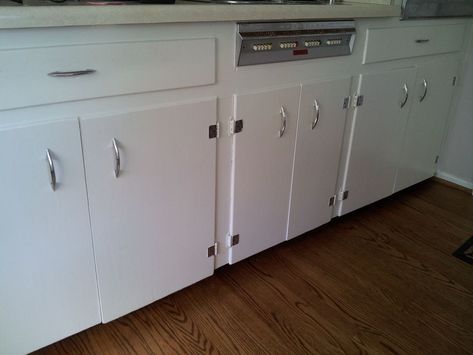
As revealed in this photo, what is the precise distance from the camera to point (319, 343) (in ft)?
4.79

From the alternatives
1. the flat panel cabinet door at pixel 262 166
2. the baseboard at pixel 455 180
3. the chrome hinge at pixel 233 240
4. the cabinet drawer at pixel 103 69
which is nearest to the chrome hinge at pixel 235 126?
the flat panel cabinet door at pixel 262 166

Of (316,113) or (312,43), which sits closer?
(312,43)

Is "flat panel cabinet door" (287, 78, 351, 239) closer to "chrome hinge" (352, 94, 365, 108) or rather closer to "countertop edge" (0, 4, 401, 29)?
"chrome hinge" (352, 94, 365, 108)

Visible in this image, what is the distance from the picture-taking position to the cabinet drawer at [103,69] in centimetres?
100

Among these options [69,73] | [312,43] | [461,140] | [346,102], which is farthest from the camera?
[461,140]

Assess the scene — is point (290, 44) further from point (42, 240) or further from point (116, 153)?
point (42, 240)

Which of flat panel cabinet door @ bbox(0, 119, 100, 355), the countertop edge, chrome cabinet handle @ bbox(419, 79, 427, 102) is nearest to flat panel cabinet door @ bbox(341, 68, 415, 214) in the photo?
chrome cabinet handle @ bbox(419, 79, 427, 102)

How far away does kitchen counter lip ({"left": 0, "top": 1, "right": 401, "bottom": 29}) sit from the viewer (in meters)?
0.95

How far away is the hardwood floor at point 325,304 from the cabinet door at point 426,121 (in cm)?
38

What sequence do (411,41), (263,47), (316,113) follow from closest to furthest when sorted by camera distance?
(263,47)
(316,113)
(411,41)

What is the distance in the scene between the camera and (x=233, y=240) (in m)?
1.63

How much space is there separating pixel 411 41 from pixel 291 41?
779mm

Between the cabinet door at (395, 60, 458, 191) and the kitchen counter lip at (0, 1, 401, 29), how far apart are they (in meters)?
0.76

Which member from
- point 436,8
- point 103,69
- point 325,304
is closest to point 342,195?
point 325,304
